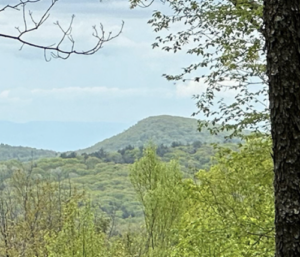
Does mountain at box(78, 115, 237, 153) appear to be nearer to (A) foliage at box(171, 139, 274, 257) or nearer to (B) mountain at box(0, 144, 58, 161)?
(B) mountain at box(0, 144, 58, 161)

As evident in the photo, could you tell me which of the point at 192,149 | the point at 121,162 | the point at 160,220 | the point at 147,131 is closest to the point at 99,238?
the point at 160,220

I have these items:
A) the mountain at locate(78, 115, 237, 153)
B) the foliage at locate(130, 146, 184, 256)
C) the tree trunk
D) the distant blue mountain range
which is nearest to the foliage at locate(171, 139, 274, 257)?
the tree trunk

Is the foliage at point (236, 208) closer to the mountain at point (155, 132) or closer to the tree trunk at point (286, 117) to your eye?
the tree trunk at point (286, 117)

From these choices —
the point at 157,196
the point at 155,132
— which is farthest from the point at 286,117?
the point at 155,132

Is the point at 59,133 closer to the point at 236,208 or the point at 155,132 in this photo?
the point at 155,132

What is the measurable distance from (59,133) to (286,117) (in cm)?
16731

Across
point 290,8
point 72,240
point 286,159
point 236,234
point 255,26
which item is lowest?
point 72,240

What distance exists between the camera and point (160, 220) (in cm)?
1012

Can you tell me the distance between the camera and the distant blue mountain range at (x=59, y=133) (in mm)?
138125

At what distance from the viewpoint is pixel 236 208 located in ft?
17.0

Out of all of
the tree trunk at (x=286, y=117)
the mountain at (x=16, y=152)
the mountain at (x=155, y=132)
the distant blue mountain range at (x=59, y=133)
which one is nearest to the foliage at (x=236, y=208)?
the tree trunk at (x=286, y=117)

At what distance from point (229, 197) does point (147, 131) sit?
113 metres

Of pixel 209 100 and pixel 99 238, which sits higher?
pixel 209 100

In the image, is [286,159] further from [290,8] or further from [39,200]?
[39,200]
